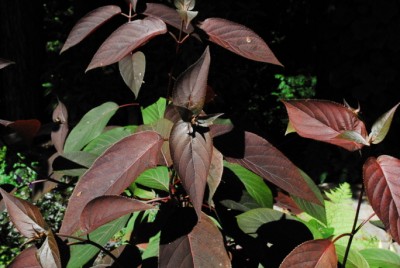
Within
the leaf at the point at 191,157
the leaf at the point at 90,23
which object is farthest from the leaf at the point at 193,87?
the leaf at the point at 90,23

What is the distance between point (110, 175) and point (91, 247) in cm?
26

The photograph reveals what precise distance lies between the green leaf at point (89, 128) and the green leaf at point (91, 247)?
33 cm

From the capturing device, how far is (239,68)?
182 inches

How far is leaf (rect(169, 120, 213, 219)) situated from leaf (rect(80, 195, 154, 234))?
0.10 metres

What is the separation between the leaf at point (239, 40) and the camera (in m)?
1.00

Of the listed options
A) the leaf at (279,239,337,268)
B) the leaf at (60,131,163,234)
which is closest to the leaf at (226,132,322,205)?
the leaf at (279,239,337,268)

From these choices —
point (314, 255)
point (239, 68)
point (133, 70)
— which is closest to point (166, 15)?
point (133, 70)

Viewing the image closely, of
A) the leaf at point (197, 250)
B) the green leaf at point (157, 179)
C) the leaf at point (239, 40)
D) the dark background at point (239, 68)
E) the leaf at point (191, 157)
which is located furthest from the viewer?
the dark background at point (239, 68)

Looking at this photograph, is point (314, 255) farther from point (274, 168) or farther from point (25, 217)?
point (25, 217)

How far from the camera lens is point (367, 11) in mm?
3906

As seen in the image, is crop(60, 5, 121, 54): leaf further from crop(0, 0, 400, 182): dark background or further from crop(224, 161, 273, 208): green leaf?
crop(0, 0, 400, 182): dark background

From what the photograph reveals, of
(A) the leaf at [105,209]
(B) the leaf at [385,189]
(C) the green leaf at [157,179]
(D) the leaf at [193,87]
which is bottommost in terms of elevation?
(C) the green leaf at [157,179]

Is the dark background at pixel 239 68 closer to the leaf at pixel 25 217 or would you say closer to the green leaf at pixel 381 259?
the green leaf at pixel 381 259

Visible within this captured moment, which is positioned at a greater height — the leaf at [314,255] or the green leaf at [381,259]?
the leaf at [314,255]
